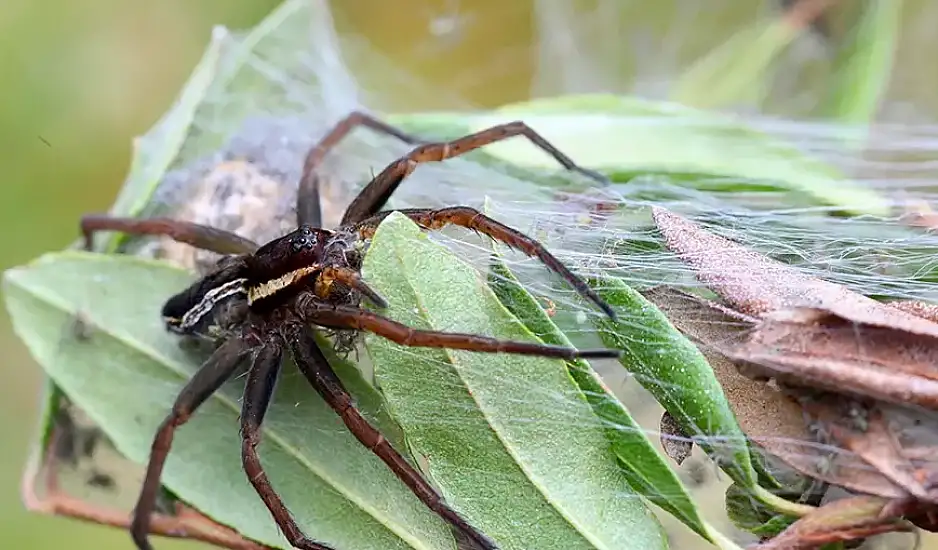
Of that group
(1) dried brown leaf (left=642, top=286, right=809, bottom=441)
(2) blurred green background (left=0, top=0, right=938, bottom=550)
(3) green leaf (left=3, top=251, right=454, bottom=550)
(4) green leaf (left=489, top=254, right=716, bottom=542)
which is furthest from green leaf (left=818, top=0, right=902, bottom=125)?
(3) green leaf (left=3, top=251, right=454, bottom=550)

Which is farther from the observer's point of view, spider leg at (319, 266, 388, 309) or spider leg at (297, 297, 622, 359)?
spider leg at (319, 266, 388, 309)

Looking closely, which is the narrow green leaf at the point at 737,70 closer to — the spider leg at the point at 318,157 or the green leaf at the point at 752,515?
the spider leg at the point at 318,157

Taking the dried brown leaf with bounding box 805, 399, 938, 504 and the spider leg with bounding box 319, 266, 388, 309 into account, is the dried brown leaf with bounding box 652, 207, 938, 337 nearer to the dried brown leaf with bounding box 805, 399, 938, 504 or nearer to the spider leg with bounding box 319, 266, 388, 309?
the dried brown leaf with bounding box 805, 399, 938, 504

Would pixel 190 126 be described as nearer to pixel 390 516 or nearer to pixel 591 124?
pixel 591 124

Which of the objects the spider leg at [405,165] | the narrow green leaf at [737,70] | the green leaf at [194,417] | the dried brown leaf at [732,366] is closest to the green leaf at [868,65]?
the narrow green leaf at [737,70]

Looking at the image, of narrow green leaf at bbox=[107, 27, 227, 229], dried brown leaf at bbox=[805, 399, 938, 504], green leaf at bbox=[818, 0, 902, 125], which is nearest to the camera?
dried brown leaf at bbox=[805, 399, 938, 504]

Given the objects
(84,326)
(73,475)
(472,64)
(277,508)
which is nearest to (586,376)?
(277,508)
